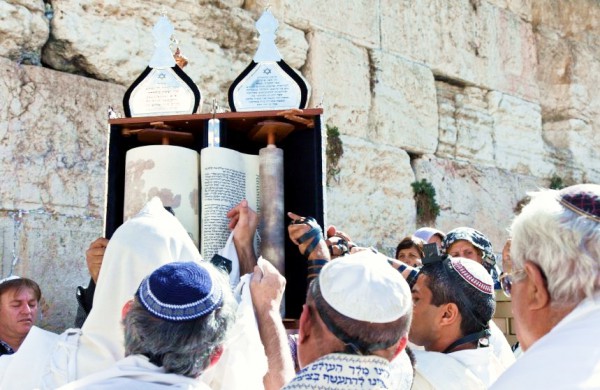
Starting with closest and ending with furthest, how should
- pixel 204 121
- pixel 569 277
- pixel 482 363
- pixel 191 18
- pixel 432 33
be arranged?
pixel 569 277 < pixel 482 363 < pixel 204 121 < pixel 191 18 < pixel 432 33

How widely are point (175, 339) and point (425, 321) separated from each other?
0.98 metres

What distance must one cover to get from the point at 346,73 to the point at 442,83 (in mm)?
1249

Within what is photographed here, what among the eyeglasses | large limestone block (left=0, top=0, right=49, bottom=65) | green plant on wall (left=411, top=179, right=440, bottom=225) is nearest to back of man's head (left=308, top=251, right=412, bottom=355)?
the eyeglasses

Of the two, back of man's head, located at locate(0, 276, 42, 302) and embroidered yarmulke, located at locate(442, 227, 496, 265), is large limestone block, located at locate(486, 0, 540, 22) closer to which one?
embroidered yarmulke, located at locate(442, 227, 496, 265)

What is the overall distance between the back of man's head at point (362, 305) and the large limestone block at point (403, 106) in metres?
4.11

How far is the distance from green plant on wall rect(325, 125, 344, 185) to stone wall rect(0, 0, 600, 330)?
7 centimetres

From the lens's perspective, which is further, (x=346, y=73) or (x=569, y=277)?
(x=346, y=73)

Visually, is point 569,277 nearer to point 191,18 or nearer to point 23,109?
point 23,109

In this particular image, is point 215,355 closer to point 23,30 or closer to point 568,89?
point 23,30

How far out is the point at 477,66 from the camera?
6715 mm

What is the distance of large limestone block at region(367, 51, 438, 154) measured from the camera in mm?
5855

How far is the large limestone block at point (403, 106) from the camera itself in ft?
19.2

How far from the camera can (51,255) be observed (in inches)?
158

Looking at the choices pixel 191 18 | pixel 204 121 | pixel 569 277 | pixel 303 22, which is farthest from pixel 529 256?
pixel 303 22
